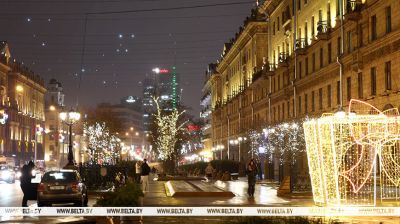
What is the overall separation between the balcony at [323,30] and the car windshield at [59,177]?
30087mm

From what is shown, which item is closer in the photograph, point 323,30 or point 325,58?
point 325,58

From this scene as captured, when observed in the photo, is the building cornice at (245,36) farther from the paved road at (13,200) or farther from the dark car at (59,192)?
the dark car at (59,192)

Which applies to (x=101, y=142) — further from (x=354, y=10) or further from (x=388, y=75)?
(x=388, y=75)

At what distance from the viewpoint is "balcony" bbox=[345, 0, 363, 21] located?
43.9 metres

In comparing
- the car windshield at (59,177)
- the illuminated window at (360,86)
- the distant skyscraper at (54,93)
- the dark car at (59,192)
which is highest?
the distant skyscraper at (54,93)

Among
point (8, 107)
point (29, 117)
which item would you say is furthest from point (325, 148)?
point (29, 117)

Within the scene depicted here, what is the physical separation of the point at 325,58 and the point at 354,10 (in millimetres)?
9161

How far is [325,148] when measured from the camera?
23.1 m

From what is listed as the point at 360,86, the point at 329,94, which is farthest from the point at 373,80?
the point at 329,94

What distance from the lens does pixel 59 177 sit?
1045 inches

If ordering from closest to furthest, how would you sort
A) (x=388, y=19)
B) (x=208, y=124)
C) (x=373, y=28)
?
(x=388, y=19)
(x=373, y=28)
(x=208, y=124)

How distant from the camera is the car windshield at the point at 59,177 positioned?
26.4 metres

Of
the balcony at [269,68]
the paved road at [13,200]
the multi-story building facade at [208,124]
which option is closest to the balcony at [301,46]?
the balcony at [269,68]

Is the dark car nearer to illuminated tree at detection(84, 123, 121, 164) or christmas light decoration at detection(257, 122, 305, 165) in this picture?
christmas light decoration at detection(257, 122, 305, 165)
